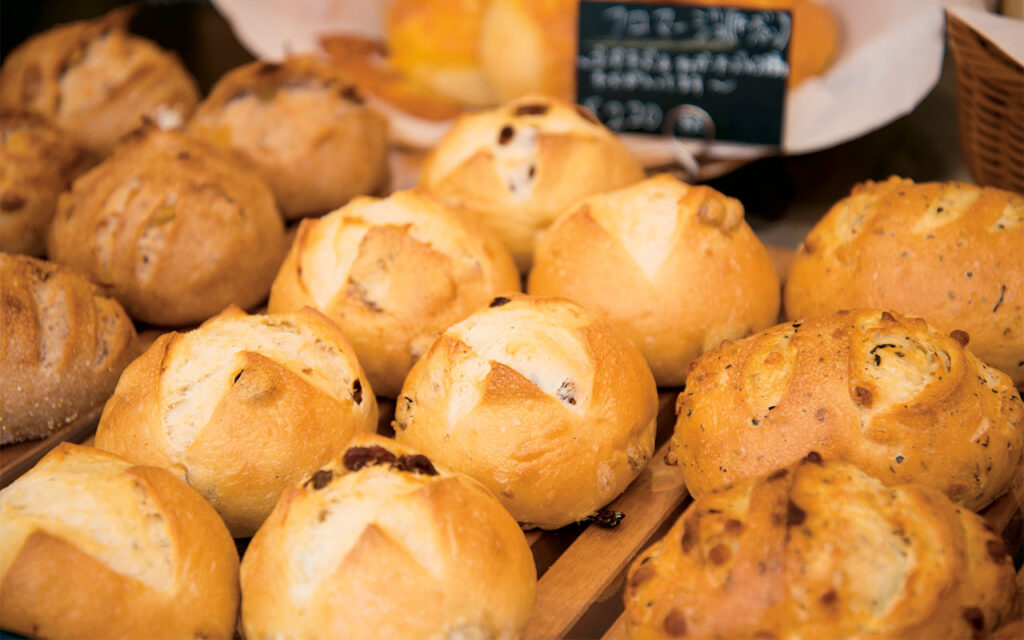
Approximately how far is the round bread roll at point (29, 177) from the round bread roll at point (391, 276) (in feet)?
2.71

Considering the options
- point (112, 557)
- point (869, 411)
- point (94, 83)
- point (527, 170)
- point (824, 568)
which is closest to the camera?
point (824, 568)

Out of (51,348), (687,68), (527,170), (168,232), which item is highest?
(687,68)

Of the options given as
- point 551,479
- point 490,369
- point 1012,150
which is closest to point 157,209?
point 490,369

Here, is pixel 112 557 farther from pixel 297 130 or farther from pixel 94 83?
pixel 94 83

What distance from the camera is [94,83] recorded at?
292 centimetres

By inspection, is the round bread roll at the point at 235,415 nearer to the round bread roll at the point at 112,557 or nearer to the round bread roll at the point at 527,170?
the round bread roll at the point at 112,557

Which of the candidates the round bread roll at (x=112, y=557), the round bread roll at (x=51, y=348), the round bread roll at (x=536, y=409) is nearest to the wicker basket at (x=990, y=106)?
the round bread roll at (x=536, y=409)

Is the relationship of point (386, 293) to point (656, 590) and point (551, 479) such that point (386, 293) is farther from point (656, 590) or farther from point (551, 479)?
point (656, 590)

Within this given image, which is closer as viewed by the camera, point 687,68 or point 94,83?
point 687,68

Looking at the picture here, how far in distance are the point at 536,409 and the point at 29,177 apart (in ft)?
5.44

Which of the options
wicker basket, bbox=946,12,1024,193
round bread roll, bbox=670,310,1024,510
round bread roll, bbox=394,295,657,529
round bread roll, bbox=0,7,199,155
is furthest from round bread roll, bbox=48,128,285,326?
wicker basket, bbox=946,12,1024,193

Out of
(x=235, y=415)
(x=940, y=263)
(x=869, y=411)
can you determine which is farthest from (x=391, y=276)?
(x=940, y=263)

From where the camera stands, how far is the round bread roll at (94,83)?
Result: 2.88 m

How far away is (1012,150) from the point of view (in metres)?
2.26
